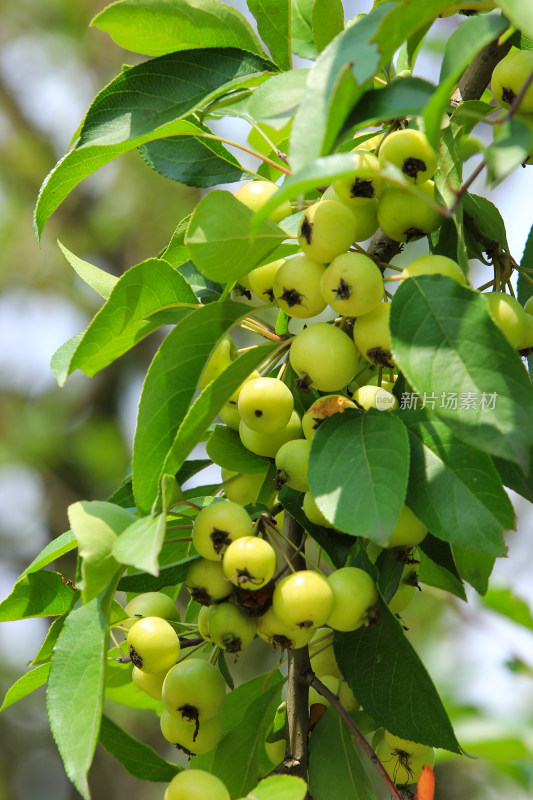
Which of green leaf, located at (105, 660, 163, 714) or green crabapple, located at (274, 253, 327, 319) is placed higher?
green crabapple, located at (274, 253, 327, 319)

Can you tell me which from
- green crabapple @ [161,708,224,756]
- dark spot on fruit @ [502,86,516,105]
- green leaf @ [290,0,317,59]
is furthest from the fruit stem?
green leaf @ [290,0,317,59]

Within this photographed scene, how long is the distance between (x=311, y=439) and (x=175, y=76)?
425 mm

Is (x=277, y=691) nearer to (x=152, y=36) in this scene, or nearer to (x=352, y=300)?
(x=352, y=300)

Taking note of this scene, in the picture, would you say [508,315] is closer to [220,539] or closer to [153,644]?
[220,539]

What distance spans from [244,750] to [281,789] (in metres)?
0.21

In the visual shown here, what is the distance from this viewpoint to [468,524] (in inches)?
27.3

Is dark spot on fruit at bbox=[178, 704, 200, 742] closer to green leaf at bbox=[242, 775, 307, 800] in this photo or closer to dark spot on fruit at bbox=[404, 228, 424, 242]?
green leaf at bbox=[242, 775, 307, 800]

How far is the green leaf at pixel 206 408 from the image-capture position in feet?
2.40

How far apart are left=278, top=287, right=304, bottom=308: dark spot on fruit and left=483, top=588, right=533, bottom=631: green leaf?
3.56 feet

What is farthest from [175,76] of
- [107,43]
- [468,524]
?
[107,43]

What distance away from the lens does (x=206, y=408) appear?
2.47 ft

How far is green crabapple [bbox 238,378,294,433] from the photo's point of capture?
796 millimetres

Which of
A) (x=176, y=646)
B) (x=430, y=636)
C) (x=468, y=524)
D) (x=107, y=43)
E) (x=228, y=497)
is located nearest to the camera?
(x=468, y=524)

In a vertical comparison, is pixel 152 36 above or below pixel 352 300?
above
